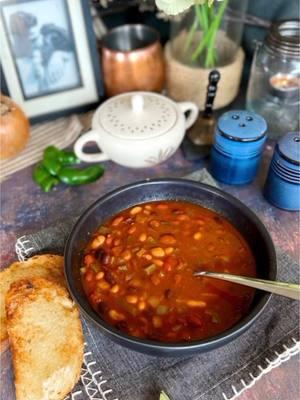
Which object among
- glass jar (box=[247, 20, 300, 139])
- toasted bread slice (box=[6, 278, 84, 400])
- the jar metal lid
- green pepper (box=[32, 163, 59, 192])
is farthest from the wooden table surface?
the jar metal lid

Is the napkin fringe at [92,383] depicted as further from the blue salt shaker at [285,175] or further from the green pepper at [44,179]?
the blue salt shaker at [285,175]

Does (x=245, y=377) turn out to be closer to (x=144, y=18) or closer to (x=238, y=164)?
(x=238, y=164)

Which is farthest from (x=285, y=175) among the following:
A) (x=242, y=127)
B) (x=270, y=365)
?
(x=270, y=365)

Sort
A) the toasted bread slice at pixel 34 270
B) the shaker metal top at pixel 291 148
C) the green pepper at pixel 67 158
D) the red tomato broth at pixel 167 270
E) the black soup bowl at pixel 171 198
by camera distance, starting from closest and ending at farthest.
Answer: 1. the black soup bowl at pixel 171 198
2. the red tomato broth at pixel 167 270
3. the toasted bread slice at pixel 34 270
4. the shaker metal top at pixel 291 148
5. the green pepper at pixel 67 158

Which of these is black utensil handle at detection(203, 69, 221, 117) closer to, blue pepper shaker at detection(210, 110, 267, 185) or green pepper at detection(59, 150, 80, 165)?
blue pepper shaker at detection(210, 110, 267, 185)

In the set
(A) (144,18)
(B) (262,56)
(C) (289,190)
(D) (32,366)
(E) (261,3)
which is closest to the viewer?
(D) (32,366)

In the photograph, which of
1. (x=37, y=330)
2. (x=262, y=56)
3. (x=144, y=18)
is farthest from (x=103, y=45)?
(x=37, y=330)

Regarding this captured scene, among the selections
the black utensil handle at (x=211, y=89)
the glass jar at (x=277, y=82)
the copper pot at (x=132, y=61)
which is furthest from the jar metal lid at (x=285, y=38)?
the copper pot at (x=132, y=61)
